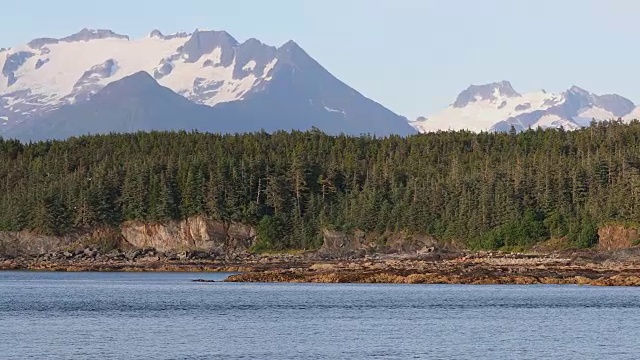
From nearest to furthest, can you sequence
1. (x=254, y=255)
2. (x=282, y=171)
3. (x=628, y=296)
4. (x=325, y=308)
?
(x=325, y=308) < (x=628, y=296) < (x=254, y=255) < (x=282, y=171)

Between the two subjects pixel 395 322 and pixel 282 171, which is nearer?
pixel 395 322

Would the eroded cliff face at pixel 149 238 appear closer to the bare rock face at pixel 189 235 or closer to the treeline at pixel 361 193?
the bare rock face at pixel 189 235

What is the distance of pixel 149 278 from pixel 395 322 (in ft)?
206

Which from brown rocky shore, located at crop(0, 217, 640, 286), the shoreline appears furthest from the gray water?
brown rocky shore, located at crop(0, 217, 640, 286)

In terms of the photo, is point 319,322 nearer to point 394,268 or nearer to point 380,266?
point 394,268

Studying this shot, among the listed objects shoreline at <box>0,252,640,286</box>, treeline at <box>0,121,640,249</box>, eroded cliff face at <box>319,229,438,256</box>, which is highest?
treeline at <box>0,121,640,249</box>

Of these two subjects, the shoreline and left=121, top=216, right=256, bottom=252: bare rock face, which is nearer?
the shoreline

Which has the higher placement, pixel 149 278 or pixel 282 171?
pixel 282 171

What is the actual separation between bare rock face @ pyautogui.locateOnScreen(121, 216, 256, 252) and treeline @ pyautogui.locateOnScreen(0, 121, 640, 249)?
1260mm

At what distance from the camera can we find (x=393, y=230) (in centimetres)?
16650

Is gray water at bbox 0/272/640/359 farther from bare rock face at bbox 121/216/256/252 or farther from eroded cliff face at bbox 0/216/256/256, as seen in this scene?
eroded cliff face at bbox 0/216/256/256

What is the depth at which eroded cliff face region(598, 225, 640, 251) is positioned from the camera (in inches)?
5517

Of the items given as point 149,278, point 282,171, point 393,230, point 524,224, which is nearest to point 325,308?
point 149,278

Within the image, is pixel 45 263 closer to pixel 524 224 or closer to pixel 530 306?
pixel 524 224
